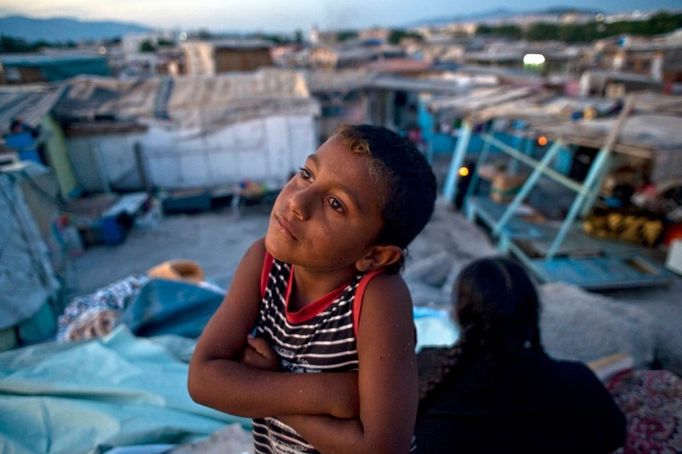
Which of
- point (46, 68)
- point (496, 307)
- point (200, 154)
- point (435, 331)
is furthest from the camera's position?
point (46, 68)

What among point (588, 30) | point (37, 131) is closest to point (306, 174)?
point (37, 131)

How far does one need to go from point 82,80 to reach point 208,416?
14.6 m

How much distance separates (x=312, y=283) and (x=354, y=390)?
0.28 meters

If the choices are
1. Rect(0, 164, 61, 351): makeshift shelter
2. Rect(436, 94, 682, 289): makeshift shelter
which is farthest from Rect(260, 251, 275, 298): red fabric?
Rect(436, 94, 682, 289): makeshift shelter

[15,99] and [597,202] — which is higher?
[15,99]

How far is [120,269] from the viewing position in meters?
8.84

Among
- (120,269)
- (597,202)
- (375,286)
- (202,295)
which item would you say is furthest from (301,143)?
(375,286)

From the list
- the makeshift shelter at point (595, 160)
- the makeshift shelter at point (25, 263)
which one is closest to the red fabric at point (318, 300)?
the makeshift shelter at point (25, 263)

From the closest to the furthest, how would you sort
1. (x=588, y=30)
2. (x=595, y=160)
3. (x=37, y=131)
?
(x=595, y=160)
(x=37, y=131)
(x=588, y=30)

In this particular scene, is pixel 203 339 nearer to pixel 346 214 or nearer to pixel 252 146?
pixel 346 214

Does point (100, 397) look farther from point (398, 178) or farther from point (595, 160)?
point (595, 160)

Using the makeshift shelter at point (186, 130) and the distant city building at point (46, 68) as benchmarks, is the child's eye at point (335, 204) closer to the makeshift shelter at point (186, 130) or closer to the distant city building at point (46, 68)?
the makeshift shelter at point (186, 130)

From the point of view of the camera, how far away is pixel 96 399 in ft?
5.86

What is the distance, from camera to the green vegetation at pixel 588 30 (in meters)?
10.5
